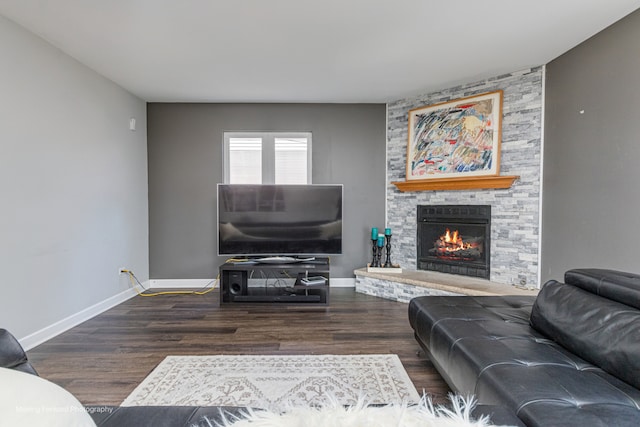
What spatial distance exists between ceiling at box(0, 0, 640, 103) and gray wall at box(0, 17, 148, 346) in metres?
0.29

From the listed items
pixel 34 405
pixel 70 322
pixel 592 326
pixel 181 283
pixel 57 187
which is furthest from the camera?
pixel 181 283

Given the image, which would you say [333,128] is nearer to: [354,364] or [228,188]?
[228,188]

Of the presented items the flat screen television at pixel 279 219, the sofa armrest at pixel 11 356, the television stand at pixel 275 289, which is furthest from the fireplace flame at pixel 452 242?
the sofa armrest at pixel 11 356

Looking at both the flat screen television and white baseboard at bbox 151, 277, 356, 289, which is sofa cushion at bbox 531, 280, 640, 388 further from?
white baseboard at bbox 151, 277, 356, 289

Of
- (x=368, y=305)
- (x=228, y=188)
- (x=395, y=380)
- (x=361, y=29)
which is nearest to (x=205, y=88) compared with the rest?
(x=228, y=188)

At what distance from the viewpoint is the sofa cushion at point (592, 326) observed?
120cm

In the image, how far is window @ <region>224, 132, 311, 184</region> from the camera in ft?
13.1

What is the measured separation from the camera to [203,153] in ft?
13.1

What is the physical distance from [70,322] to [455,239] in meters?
3.85

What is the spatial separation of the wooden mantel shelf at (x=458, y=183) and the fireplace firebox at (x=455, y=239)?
0.75 ft

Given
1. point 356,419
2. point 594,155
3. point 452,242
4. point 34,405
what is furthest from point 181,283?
point 594,155

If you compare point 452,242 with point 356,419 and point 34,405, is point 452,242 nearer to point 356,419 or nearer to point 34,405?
point 356,419

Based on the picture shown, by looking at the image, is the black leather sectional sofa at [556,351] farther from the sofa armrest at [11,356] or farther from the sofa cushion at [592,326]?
the sofa armrest at [11,356]

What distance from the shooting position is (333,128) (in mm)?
4000
